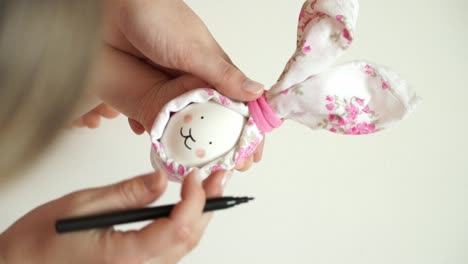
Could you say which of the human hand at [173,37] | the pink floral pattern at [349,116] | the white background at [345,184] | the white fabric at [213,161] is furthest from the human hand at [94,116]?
the pink floral pattern at [349,116]

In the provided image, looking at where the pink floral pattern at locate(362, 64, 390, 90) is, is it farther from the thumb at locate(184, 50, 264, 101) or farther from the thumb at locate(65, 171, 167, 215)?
the thumb at locate(65, 171, 167, 215)

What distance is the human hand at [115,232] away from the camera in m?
0.37

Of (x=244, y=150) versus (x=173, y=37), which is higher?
(x=173, y=37)

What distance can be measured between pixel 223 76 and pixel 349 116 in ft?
0.51

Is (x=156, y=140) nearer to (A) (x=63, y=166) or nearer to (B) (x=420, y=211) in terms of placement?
(A) (x=63, y=166)

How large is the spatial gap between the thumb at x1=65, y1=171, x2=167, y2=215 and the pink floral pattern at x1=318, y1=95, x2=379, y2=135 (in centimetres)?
24

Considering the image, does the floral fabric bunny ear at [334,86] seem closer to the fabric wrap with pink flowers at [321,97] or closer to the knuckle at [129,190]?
the fabric wrap with pink flowers at [321,97]

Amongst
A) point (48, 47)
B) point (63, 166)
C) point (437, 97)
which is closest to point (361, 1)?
point (437, 97)

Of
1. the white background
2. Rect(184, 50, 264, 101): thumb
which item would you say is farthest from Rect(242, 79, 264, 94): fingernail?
the white background

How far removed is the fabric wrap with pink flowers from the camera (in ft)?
1.73

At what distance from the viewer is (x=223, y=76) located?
57 centimetres

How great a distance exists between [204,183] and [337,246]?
1.58 ft

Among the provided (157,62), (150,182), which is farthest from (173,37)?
(150,182)

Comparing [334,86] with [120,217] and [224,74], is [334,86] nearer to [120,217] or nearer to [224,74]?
[224,74]
